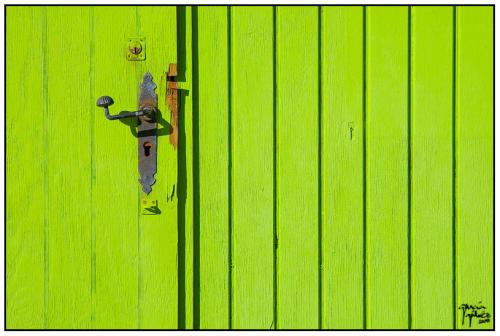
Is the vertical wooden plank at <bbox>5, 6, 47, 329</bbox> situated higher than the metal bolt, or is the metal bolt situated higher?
the metal bolt

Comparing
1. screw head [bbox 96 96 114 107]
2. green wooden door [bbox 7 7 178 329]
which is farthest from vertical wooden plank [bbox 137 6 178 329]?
screw head [bbox 96 96 114 107]

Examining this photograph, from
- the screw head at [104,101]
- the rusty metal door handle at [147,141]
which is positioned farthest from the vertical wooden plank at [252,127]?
the screw head at [104,101]

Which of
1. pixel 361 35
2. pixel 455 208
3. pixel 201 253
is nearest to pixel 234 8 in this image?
pixel 361 35

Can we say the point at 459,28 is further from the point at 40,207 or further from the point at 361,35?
the point at 40,207

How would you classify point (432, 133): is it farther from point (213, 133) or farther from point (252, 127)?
point (213, 133)

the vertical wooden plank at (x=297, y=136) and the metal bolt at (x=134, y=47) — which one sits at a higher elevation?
the metal bolt at (x=134, y=47)

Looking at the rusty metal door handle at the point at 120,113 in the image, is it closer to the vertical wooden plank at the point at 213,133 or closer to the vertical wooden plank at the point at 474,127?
the vertical wooden plank at the point at 213,133

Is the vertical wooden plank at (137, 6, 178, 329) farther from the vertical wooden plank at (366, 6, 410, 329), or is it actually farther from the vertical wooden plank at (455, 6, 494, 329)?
the vertical wooden plank at (455, 6, 494, 329)
